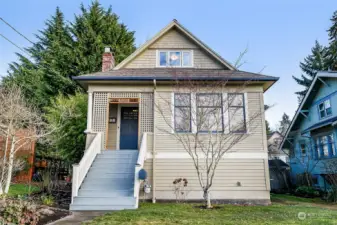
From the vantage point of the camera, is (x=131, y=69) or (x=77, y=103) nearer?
(x=131, y=69)

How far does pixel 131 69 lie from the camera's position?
1204 centimetres

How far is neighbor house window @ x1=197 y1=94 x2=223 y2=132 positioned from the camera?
30.7 feet

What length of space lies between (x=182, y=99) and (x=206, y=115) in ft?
4.60

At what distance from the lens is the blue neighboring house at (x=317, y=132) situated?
591 inches

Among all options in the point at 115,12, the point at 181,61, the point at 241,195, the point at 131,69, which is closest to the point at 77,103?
the point at 131,69

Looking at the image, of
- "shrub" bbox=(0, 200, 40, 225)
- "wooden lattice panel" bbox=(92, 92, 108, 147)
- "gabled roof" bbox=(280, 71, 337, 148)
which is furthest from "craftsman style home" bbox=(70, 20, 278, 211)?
"gabled roof" bbox=(280, 71, 337, 148)

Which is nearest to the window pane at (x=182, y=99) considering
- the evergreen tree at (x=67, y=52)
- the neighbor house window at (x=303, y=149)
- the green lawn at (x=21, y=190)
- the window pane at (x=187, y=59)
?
the window pane at (x=187, y=59)

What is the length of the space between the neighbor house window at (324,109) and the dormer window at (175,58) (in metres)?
9.60

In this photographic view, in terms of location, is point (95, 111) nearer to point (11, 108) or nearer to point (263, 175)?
point (11, 108)

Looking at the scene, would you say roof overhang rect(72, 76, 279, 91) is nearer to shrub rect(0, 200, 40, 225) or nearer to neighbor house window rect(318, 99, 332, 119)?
shrub rect(0, 200, 40, 225)

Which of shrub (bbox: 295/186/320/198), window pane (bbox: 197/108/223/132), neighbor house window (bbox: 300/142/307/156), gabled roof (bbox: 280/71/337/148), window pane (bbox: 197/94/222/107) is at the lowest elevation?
shrub (bbox: 295/186/320/198)

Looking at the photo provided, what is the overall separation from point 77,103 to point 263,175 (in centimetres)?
1063

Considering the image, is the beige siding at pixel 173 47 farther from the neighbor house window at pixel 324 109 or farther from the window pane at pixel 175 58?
the neighbor house window at pixel 324 109

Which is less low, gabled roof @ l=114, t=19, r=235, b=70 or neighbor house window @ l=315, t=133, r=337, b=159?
gabled roof @ l=114, t=19, r=235, b=70
